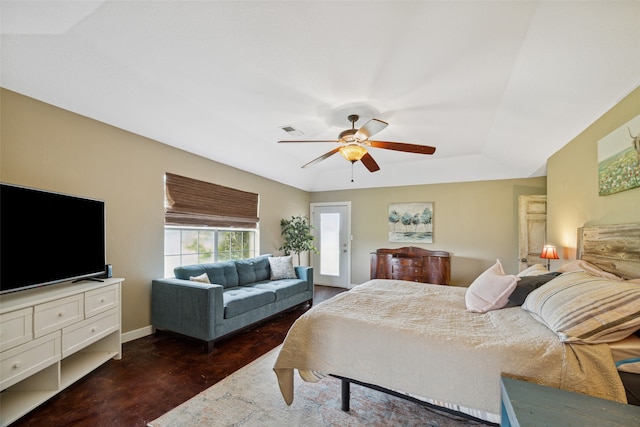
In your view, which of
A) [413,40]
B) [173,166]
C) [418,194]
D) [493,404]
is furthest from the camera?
[418,194]

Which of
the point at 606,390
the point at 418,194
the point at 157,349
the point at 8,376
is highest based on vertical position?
the point at 418,194

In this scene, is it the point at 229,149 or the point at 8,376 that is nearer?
the point at 8,376

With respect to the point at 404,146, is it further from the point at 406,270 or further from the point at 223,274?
the point at 406,270

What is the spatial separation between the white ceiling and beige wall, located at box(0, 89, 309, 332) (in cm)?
16

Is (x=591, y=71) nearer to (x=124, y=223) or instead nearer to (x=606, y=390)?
(x=606, y=390)

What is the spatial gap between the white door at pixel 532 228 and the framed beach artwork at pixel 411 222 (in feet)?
4.87

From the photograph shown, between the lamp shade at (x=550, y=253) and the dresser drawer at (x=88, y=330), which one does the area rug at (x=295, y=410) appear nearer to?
the dresser drawer at (x=88, y=330)

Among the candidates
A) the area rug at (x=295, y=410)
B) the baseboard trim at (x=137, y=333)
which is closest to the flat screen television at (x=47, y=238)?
the baseboard trim at (x=137, y=333)

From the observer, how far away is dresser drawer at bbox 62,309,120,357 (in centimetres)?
206

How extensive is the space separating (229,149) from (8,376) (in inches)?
120

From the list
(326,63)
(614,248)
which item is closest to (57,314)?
(326,63)

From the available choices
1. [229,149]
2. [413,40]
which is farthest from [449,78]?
[229,149]

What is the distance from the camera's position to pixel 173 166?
3572mm

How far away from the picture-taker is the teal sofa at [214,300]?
283 cm
